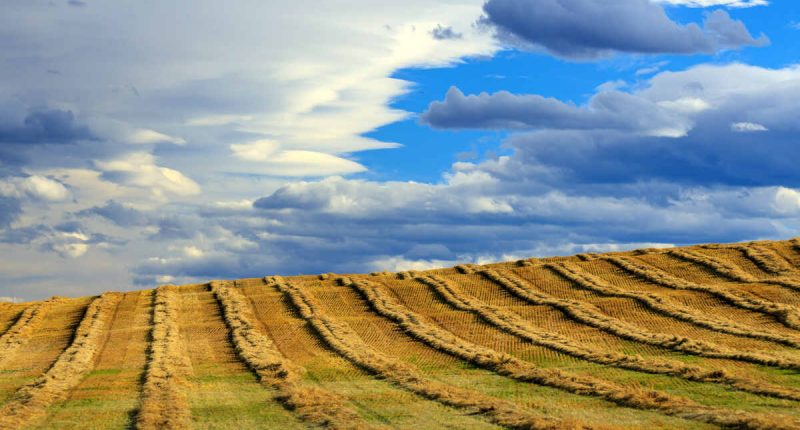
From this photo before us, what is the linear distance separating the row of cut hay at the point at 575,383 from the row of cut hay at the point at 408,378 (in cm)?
236

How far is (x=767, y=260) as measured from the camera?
49656 millimetres

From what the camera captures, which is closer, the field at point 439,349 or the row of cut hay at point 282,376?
the row of cut hay at point 282,376

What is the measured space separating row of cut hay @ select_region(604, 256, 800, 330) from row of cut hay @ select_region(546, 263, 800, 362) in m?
2.28

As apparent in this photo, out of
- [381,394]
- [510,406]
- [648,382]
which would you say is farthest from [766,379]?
[381,394]

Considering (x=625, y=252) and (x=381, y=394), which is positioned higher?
(x=625, y=252)

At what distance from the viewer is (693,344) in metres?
30.6

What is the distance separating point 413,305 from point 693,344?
58.0 ft

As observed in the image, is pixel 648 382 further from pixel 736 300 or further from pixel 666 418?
pixel 736 300

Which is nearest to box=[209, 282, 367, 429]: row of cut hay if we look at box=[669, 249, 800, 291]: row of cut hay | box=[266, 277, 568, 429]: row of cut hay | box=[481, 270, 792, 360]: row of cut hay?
box=[266, 277, 568, 429]: row of cut hay

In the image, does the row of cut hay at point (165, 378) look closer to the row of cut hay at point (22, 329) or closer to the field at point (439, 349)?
the field at point (439, 349)

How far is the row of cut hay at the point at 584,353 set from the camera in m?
22.8

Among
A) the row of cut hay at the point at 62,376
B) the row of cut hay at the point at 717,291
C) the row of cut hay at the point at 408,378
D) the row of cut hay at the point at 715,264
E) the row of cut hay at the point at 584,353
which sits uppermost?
the row of cut hay at the point at 715,264

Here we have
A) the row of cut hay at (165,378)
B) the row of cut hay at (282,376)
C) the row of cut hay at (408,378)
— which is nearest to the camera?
the row of cut hay at (408,378)

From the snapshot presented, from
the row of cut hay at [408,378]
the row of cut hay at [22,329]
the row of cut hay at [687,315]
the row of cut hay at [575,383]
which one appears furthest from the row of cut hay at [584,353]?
the row of cut hay at [22,329]
